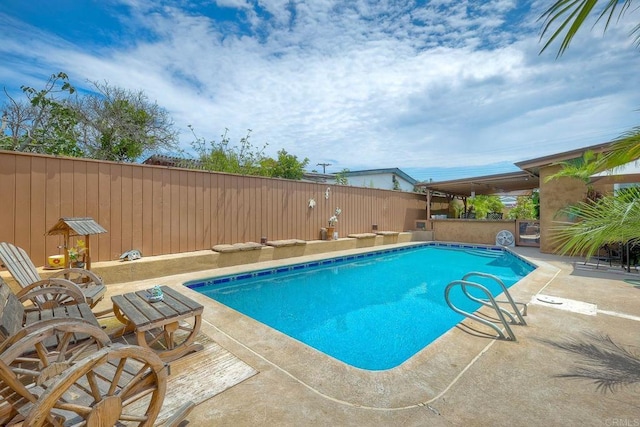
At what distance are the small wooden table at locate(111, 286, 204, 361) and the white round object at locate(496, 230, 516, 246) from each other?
11.7 m

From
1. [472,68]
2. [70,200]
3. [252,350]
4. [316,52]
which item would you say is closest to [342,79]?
[316,52]

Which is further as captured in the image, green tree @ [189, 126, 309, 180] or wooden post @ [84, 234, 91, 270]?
green tree @ [189, 126, 309, 180]

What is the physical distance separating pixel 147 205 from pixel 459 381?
6396mm

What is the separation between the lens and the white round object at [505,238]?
10836mm

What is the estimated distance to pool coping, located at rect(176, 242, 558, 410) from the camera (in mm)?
2020

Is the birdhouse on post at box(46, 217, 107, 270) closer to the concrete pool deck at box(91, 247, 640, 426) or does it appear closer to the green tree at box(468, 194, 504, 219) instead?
the concrete pool deck at box(91, 247, 640, 426)

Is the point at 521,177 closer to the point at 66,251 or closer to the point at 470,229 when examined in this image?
the point at 470,229

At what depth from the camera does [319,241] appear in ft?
30.4

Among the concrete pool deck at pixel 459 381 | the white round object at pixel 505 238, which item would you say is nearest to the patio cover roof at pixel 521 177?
the white round object at pixel 505 238

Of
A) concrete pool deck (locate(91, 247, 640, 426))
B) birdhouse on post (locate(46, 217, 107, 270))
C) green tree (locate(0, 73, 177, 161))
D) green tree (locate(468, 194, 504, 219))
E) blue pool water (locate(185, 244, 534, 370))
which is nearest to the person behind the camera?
concrete pool deck (locate(91, 247, 640, 426))

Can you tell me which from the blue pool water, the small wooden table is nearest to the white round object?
the blue pool water

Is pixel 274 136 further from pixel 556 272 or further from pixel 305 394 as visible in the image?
pixel 305 394

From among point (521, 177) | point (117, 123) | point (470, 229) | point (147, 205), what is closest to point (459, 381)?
point (147, 205)

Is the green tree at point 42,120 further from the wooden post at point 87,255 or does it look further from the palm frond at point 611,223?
the palm frond at point 611,223
